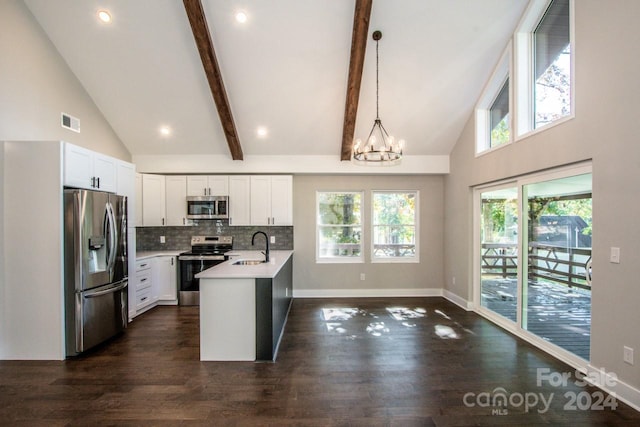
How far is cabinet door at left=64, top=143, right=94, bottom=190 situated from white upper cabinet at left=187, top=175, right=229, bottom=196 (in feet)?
6.60

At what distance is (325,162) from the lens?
5590 millimetres

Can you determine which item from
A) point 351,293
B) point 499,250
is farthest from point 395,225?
point 499,250

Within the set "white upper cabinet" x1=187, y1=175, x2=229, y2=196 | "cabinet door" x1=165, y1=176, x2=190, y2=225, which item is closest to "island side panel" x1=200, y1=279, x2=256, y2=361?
"white upper cabinet" x1=187, y1=175, x2=229, y2=196

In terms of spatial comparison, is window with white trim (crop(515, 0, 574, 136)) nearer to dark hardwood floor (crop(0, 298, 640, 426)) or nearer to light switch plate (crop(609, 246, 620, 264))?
light switch plate (crop(609, 246, 620, 264))

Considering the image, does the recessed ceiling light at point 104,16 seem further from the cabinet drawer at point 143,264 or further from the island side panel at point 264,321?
the island side panel at point 264,321

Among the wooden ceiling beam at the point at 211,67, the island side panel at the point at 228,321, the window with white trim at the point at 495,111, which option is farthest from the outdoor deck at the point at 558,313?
the wooden ceiling beam at the point at 211,67

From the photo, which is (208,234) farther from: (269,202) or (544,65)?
(544,65)

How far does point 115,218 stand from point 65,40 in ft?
7.75

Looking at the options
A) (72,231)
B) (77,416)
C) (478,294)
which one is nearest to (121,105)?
(72,231)

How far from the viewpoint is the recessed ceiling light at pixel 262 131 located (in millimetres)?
5016

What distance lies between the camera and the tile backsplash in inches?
230

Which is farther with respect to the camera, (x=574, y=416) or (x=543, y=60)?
(x=543, y=60)

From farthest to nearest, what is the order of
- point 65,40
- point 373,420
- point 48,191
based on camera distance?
1. point 65,40
2. point 48,191
3. point 373,420

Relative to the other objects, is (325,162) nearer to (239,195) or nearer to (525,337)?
(239,195)
